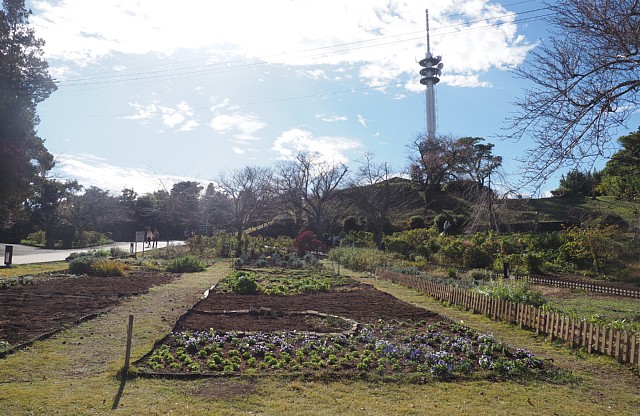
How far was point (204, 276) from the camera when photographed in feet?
64.3

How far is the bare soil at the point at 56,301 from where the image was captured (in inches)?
327

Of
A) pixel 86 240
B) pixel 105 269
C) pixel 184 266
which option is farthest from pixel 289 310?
pixel 86 240

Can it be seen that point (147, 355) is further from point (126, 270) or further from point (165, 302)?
point (126, 270)

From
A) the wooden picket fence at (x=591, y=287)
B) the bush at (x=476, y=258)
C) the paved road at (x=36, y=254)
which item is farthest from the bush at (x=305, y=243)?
the wooden picket fence at (x=591, y=287)

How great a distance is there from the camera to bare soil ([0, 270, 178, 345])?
327 inches

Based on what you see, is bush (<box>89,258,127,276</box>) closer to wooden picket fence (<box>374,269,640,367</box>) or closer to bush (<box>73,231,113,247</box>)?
wooden picket fence (<box>374,269,640,367</box>)

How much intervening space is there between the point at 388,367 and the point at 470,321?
15.6 ft

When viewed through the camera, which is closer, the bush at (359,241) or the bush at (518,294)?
the bush at (518,294)

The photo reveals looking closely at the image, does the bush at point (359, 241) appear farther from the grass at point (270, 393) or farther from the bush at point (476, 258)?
the grass at point (270, 393)

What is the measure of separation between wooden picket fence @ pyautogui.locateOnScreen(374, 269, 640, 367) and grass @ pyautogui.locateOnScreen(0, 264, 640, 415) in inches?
9.8

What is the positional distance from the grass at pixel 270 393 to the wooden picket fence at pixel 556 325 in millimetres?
248

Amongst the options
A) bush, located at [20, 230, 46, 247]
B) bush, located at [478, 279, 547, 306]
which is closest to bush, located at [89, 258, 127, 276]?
bush, located at [478, 279, 547, 306]

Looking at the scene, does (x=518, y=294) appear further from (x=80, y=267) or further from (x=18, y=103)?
(x=18, y=103)

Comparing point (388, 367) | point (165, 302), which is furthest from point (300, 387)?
point (165, 302)
